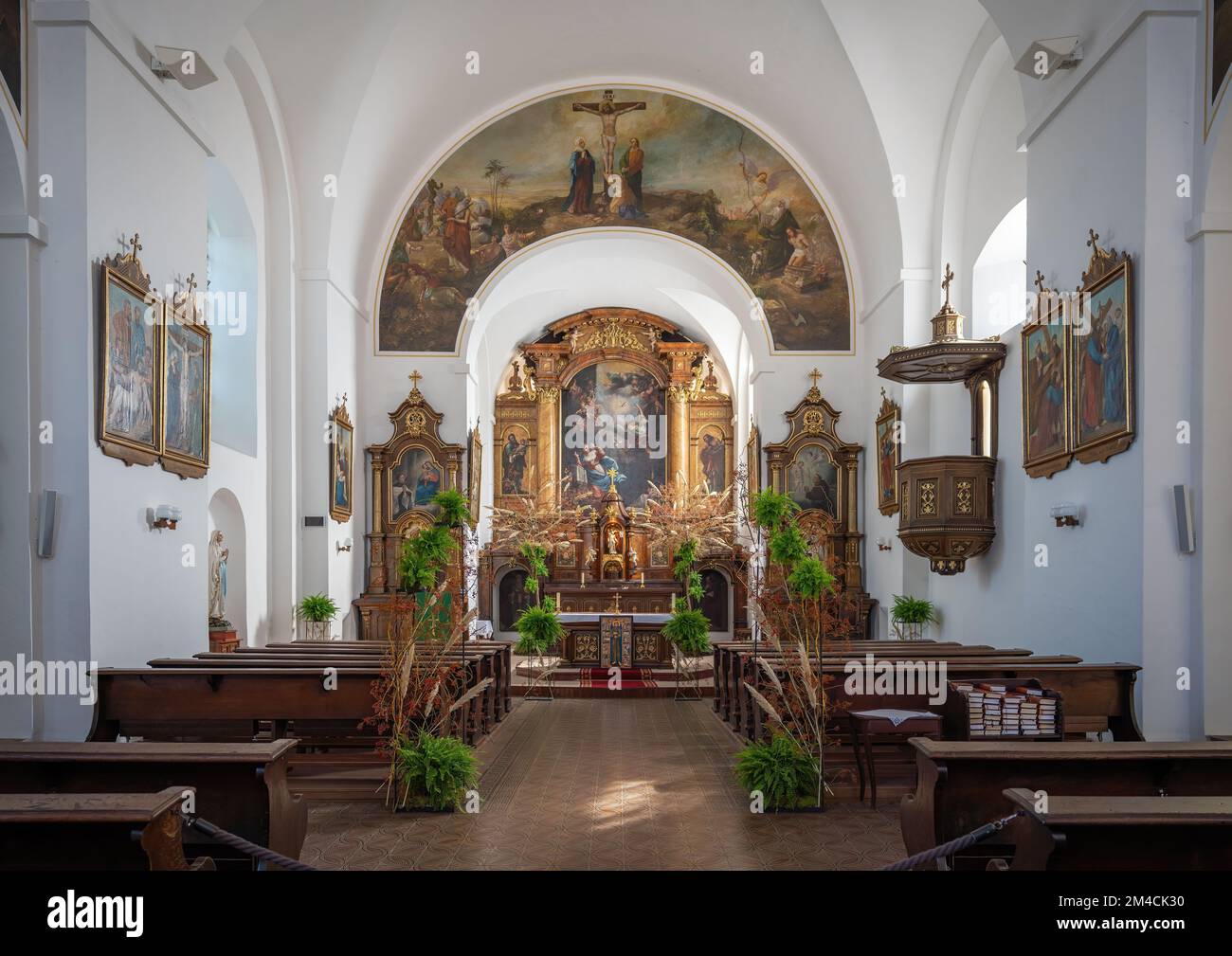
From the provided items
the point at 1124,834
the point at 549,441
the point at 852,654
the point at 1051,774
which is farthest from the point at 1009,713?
the point at 549,441

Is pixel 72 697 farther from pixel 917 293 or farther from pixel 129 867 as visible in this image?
pixel 917 293

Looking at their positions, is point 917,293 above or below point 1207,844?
above

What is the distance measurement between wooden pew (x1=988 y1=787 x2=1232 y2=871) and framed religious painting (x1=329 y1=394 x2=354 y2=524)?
11.7m

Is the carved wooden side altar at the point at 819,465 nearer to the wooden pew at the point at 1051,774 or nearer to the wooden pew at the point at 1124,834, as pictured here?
the wooden pew at the point at 1051,774

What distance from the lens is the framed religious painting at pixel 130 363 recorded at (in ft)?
24.2

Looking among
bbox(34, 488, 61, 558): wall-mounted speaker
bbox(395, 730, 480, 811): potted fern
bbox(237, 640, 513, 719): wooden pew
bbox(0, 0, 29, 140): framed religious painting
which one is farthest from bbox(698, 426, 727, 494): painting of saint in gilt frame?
bbox(0, 0, 29, 140): framed religious painting

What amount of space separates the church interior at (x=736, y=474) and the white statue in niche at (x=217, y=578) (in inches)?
4.1

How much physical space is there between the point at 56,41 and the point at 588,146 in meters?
9.95

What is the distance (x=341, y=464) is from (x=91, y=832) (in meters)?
11.4

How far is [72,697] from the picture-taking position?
23.1ft

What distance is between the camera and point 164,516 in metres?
8.22

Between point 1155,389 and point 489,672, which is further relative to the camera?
point 489,672

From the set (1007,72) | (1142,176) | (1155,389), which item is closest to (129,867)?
(1155,389)

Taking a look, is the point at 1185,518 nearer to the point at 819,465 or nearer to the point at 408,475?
the point at 819,465
